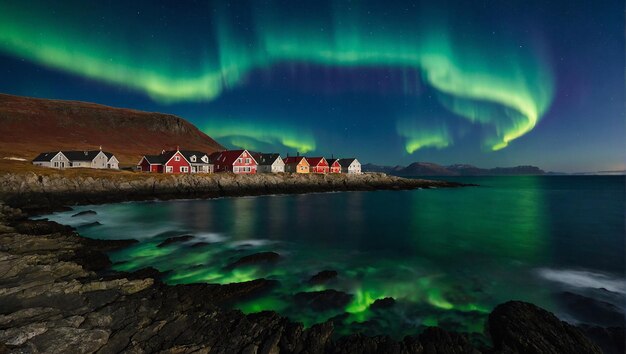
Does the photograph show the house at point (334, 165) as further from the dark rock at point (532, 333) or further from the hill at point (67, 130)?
the dark rock at point (532, 333)

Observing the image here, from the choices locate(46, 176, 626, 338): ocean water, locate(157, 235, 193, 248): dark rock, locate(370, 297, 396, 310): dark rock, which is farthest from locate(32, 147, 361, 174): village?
locate(370, 297, 396, 310): dark rock

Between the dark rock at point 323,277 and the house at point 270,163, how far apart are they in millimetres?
76062

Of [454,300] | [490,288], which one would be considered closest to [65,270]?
[454,300]

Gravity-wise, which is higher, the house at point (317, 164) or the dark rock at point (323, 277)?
the house at point (317, 164)

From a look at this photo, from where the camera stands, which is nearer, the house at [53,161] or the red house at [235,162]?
the house at [53,161]

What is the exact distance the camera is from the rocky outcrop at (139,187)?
37.2 meters

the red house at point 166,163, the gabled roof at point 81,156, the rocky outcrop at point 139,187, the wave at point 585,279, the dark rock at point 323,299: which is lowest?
the wave at point 585,279

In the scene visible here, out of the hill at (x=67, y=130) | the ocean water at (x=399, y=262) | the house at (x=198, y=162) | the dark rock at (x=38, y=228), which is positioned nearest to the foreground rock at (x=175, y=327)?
the ocean water at (x=399, y=262)

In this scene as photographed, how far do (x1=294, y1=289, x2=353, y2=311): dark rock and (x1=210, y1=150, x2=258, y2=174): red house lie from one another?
2813 inches

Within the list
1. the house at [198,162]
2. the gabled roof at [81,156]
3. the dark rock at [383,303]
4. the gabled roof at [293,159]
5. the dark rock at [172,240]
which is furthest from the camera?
the gabled roof at [293,159]

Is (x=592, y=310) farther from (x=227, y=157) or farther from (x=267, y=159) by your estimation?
(x=267, y=159)

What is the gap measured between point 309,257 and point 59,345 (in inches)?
476

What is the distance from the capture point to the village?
70188 millimetres

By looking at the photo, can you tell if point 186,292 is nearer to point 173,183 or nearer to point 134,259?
point 134,259
